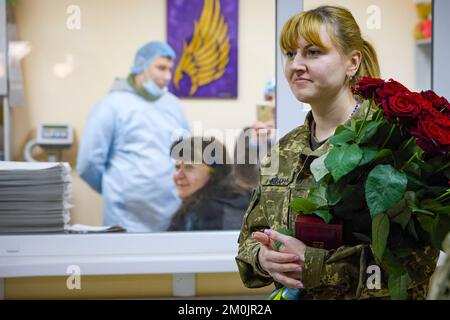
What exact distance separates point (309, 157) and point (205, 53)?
1841 mm

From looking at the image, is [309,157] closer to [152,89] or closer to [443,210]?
[443,210]

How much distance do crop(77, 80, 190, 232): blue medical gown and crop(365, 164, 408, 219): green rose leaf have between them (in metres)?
1.91

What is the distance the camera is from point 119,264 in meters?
2.40

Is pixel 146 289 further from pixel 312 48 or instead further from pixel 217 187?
pixel 312 48

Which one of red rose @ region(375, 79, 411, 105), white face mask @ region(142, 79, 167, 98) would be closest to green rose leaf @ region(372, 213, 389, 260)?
red rose @ region(375, 79, 411, 105)

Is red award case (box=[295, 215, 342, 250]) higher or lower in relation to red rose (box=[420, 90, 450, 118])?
lower

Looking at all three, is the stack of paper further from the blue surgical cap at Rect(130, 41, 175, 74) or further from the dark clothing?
the blue surgical cap at Rect(130, 41, 175, 74)

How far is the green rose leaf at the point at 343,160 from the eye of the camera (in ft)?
3.75

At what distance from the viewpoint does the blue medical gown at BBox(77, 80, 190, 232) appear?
301cm

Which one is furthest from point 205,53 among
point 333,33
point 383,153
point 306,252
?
point 383,153

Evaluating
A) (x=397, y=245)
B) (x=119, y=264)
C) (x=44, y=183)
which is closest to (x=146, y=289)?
(x=119, y=264)

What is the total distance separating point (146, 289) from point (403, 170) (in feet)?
4.97

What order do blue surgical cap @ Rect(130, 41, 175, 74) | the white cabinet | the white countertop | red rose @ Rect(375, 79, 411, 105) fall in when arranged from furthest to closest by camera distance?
blue surgical cap @ Rect(130, 41, 175, 74) < the white cabinet < the white countertop < red rose @ Rect(375, 79, 411, 105)

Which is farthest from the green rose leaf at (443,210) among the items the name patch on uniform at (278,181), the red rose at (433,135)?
the name patch on uniform at (278,181)
